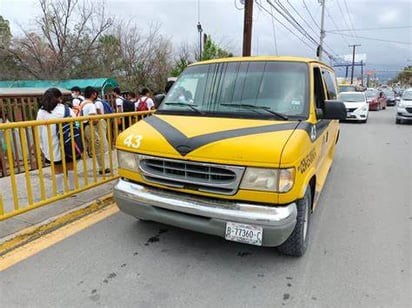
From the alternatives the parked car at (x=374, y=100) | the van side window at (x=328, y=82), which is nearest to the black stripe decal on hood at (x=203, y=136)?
the van side window at (x=328, y=82)

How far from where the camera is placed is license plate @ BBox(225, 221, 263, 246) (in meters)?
2.63

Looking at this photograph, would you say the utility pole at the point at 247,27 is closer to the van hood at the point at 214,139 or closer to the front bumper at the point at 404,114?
the front bumper at the point at 404,114

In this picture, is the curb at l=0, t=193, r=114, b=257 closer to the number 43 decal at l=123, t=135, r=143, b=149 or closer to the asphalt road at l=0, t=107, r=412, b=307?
the asphalt road at l=0, t=107, r=412, b=307

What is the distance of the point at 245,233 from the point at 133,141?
4.63ft

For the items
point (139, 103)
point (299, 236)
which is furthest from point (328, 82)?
point (139, 103)

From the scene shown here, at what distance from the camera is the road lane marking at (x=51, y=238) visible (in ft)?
10.1

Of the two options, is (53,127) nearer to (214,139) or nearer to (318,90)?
(214,139)

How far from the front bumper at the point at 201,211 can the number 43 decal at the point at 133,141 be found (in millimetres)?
400

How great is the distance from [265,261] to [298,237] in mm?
409

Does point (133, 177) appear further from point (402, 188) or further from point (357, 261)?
point (402, 188)

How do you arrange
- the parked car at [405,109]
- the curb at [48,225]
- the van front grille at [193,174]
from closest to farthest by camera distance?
the van front grille at [193,174], the curb at [48,225], the parked car at [405,109]

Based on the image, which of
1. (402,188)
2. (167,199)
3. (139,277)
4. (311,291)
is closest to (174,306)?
(139,277)

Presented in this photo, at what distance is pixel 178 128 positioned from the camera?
3.11 meters

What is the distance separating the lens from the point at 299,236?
9.85ft
